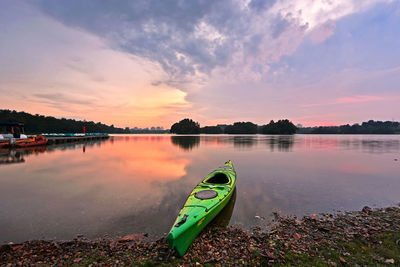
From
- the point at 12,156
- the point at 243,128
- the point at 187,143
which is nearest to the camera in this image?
the point at 12,156

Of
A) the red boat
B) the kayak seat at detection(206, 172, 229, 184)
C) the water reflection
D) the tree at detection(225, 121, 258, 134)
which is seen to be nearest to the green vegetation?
the tree at detection(225, 121, 258, 134)

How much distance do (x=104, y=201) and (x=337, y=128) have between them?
255 m

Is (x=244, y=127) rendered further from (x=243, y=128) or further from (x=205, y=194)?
(x=205, y=194)

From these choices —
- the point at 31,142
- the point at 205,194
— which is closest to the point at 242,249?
the point at 205,194

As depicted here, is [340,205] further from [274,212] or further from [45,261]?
[45,261]

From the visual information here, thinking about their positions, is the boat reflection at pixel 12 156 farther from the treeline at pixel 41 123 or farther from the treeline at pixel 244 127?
the treeline at pixel 244 127

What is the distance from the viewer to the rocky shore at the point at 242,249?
16.9ft

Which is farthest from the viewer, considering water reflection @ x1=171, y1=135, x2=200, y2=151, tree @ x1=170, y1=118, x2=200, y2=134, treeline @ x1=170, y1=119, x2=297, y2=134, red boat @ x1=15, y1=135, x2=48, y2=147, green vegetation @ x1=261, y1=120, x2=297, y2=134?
tree @ x1=170, y1=118, x2=200, y2=134

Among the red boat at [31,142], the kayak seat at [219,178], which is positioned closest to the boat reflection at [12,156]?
the red boat at [31,142]

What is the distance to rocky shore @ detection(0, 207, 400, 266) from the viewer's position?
516 cm

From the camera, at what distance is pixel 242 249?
582cm

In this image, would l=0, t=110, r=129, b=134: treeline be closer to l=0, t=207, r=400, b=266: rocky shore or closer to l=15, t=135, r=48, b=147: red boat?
l=15, t=135, r=48, b=147: red boat

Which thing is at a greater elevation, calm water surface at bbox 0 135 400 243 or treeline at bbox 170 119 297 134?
treeline at bbox 170 119 297 134

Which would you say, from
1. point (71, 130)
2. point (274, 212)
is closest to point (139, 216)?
point (274, 212)
